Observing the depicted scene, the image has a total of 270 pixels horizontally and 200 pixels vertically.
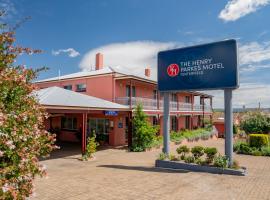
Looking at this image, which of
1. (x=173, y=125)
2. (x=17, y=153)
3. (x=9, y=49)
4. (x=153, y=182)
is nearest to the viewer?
(x=17, y=153)

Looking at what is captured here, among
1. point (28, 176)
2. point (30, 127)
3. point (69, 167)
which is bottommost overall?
point (69, 167)

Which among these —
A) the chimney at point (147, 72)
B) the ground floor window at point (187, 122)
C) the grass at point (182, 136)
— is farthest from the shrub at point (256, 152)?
the chimney at point (147, 72)

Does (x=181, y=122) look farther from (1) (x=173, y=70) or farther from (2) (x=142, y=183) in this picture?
(2) (x=142, y=183)

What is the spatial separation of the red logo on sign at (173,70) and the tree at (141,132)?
23.8 ft

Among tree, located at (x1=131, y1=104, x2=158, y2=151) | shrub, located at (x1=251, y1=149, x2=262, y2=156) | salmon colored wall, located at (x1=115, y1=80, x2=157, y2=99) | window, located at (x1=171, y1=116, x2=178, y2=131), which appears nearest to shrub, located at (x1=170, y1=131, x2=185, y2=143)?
salmon colored wall, located at (x1=115, y1=80, x2=157, y2=99)

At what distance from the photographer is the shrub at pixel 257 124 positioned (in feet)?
85.7

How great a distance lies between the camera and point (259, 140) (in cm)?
1994

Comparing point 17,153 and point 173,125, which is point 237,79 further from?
point 173,125

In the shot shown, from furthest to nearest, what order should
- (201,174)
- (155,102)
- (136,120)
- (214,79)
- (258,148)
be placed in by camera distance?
1. (155,102)
2. (136,120)
3. (258,148)
4. (214,79)
5. (201,174)

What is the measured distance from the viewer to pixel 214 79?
42.5 ft

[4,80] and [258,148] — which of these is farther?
[258,148]

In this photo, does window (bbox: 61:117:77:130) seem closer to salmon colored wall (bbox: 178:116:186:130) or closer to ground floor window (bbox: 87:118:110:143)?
ground floor window (bbox: 87:118:110:143)

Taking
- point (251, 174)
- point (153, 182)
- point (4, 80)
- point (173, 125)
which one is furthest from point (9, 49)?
point (173, 125)

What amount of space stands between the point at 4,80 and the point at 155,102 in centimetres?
2298
